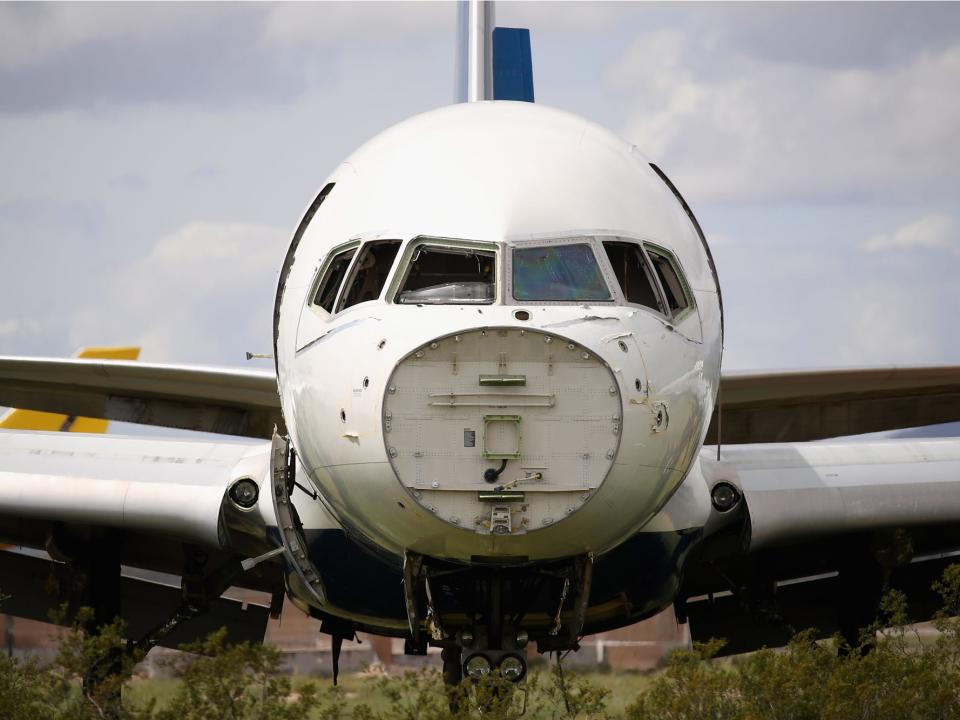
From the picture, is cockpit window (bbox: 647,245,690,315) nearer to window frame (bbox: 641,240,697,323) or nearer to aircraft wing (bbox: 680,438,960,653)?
window frame (bbox: 641,240,697,323)

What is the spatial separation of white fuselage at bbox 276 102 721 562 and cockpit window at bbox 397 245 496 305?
0.12 ft

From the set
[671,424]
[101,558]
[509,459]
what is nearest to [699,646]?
[671,424]

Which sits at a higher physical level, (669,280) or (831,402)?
(669,280)

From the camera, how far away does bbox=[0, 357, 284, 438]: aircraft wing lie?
13273mm

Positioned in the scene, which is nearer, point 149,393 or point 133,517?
point 133,517

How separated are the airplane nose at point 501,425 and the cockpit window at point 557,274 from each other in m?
0.57

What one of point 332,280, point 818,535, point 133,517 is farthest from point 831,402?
point 133,517

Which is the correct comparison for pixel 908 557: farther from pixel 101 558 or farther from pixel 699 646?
pixel 101 558

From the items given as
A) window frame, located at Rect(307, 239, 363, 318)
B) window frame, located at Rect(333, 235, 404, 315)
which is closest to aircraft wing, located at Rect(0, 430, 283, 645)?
window frame, located at Rect(307, 239, 363, 318)

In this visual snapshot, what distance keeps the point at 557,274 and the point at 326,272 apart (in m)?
1.56

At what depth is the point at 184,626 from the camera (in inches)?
567

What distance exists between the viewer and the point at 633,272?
30.6 feet

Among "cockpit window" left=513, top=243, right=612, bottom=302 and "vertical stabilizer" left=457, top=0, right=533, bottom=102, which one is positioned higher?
"vertical stabilizer" left=457, top=0, right=533, bottom=102

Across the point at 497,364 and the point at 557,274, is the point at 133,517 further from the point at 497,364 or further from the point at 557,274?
the point at 497,364
